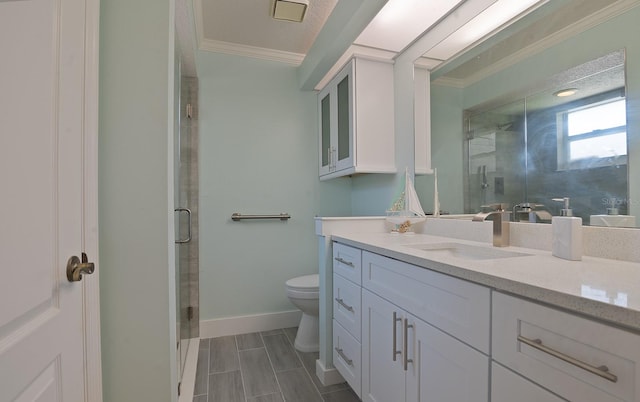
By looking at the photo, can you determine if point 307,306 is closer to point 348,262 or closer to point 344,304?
point 344,304

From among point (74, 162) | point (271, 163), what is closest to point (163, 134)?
point (74, 162)

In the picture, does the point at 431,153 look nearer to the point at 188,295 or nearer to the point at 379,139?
the point at 379,139

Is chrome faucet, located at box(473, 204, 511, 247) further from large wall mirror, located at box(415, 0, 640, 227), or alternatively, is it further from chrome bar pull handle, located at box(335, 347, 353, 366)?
chrome bar pull handle, located at box(335, 347, 353, 366)

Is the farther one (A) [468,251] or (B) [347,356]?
(B) [347,356]

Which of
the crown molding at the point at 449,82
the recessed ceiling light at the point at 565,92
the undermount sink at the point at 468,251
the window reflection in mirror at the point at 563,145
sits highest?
the crown molding at the point at 449,82

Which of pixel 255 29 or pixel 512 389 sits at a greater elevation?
pixel 255 29

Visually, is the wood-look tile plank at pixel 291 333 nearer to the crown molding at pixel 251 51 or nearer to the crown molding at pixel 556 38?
the crown molding at pixel 556 38

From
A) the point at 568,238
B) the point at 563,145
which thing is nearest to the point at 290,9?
the point at 563,145

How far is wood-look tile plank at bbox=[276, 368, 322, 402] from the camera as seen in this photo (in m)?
1.70

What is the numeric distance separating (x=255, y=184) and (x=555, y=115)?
2104mm

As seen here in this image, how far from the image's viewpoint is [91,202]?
0.94 metres

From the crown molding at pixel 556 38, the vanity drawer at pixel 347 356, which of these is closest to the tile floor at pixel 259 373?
the vanity drawer at pixel 347 356

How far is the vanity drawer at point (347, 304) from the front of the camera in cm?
149

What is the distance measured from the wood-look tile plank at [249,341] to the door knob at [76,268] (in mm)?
1730
